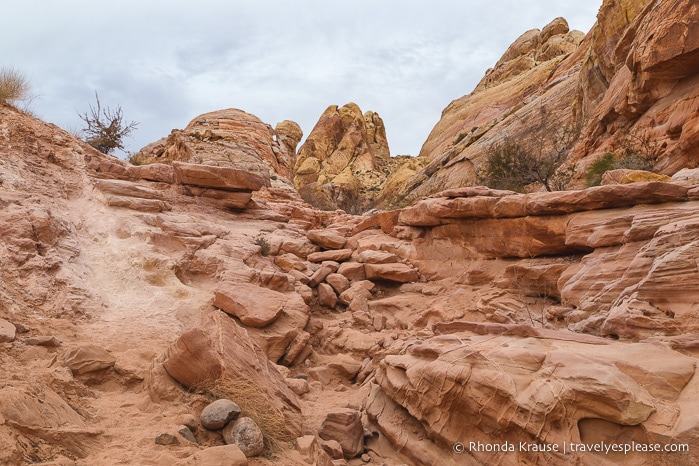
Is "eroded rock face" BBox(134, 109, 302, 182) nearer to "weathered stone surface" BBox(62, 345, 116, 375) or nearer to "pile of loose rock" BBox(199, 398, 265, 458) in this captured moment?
"weathered stone surface" BBox(62, 345, 116, 375)

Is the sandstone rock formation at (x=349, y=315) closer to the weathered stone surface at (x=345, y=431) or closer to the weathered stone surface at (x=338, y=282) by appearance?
the weathered stone surface at (x=345, y=431)

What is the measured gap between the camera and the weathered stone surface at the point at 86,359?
13.2 feet

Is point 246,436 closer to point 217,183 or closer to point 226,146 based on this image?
point 217,183

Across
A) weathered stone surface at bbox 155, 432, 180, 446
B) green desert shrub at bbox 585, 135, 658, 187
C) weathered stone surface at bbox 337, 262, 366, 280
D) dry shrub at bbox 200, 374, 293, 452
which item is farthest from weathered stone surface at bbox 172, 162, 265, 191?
green desert shrub at bbox 585, 135, 658, 187

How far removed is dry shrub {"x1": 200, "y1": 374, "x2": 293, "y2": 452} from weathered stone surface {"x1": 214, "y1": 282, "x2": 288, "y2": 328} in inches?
105

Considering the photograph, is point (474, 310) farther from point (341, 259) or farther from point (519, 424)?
point (519, 424)

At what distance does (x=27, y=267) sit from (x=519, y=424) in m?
6.38

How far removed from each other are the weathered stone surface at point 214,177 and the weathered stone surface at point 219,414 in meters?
8.90

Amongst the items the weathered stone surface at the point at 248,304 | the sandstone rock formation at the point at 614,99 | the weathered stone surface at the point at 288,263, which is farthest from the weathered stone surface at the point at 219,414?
the sandstone rock formation at the point at 614,99

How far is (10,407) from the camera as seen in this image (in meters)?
2.67

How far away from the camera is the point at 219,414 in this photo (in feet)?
11.5

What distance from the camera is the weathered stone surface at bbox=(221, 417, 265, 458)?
10.8 feet

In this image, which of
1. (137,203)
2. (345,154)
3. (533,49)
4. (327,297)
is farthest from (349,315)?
(533,49)

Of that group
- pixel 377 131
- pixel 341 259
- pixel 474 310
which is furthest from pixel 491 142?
pixel 377 131
